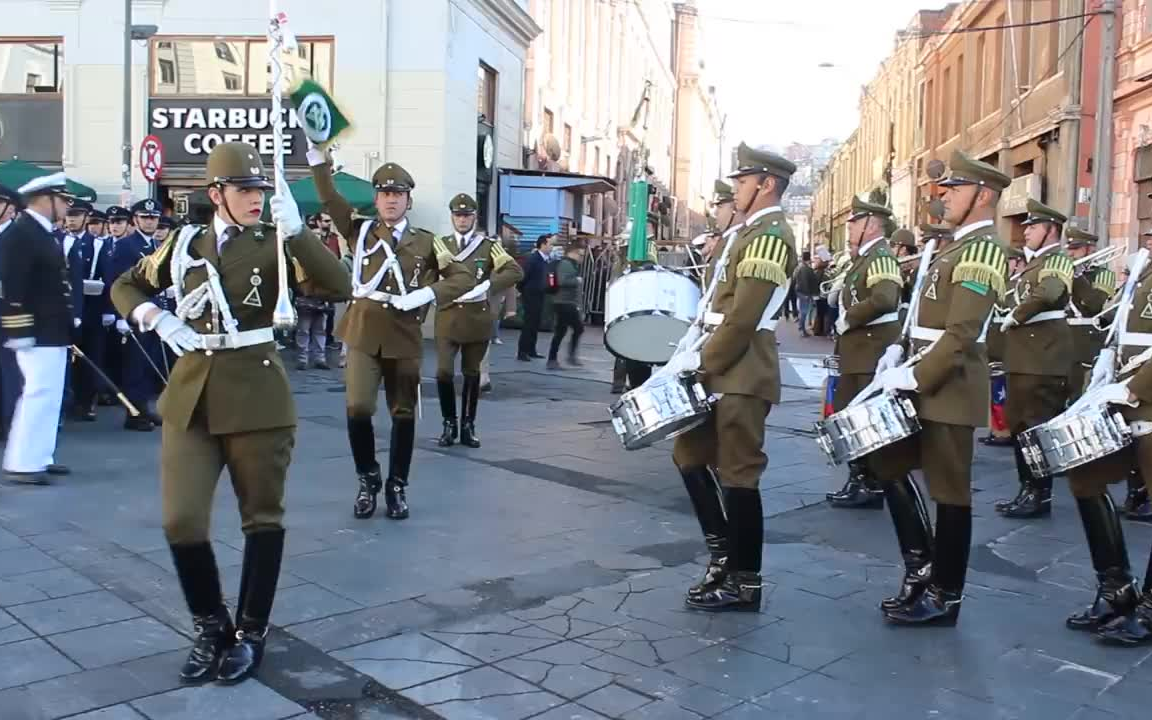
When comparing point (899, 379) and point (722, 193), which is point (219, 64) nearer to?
point (722, 193)

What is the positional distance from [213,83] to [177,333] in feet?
62.3

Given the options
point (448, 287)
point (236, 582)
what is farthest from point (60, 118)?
point (236, 582)

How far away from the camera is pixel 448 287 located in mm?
7527

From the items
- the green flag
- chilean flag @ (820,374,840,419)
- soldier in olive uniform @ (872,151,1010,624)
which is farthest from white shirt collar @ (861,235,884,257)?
the green flag

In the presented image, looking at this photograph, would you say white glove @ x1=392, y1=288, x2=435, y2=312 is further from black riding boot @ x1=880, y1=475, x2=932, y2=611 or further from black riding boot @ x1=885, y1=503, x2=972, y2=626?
black riding boot @ x1=885, y1=503, x2=972, y2=626

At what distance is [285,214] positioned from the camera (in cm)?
440

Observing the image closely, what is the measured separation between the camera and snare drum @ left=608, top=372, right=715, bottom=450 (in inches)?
207

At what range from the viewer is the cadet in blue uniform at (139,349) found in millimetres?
10547

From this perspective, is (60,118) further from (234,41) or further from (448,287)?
(448,287)

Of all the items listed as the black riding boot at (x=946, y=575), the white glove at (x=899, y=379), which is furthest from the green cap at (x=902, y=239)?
the black riding boot at (x=946, y=575)

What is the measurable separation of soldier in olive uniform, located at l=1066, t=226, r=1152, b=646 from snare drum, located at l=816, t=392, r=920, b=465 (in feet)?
2.67

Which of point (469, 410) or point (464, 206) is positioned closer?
point (464, 206)

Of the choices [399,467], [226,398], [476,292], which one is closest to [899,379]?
[226,398]

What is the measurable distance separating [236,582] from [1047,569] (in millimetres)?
4338
